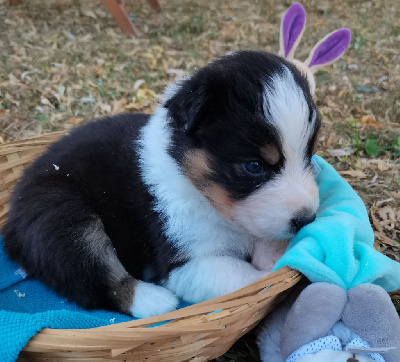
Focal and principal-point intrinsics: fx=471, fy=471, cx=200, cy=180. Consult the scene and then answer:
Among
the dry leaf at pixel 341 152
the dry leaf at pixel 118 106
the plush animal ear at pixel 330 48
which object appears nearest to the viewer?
the plush animal ear at pixel 330 48

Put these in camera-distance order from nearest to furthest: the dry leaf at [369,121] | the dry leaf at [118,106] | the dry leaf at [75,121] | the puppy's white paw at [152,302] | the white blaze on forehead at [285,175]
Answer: the white blaze on forehead at [285,175] < the puppy's white paw at [152,302] < the dry leaf at [369,121] < the dry leaf at [75,121] < the dry leaf at [118,106]

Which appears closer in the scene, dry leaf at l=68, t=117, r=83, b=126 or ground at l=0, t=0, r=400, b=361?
ground at l=0, t=0, r=400, b=361

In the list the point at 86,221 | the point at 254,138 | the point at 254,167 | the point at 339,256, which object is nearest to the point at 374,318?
the point at 339,256

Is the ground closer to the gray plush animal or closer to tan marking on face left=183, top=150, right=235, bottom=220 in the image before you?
the gray plush animal

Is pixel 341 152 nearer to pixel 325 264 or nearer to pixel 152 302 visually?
pixel 325 264

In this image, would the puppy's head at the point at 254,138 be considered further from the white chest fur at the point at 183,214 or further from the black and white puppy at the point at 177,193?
the white chest fur at the point at 183,214

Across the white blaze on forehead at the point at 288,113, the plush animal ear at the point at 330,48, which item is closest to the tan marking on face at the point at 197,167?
the white blaze on forehead at the point at 288,113

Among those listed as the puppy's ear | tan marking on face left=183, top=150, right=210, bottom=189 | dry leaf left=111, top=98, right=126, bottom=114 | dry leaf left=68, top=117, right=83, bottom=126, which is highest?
the puppy's ear

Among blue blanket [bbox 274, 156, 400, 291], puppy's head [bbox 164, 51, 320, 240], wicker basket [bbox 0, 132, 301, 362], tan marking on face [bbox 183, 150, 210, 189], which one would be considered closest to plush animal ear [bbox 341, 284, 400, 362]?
blue blanket [bbox 274, 156, 400, 291]
